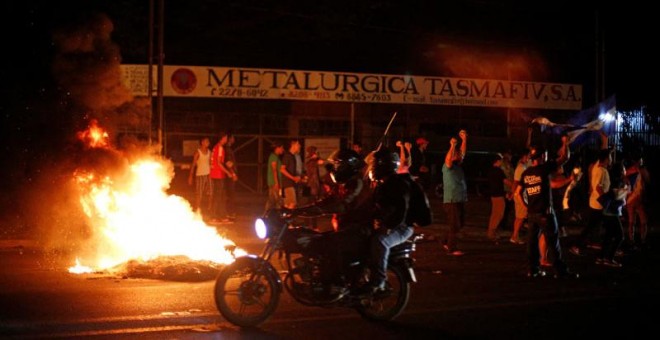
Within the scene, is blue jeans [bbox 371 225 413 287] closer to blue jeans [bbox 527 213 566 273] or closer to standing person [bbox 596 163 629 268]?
blue jeans [bbox 527 213 566 273]

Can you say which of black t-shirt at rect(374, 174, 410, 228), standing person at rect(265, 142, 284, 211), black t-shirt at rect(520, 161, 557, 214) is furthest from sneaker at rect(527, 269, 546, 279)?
standing person at rect(265, 142, 284, 211)

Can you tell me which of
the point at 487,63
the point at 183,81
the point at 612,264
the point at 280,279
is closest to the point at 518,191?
the point at 612,264

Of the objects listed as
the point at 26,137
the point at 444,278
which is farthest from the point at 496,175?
the point at 26,137

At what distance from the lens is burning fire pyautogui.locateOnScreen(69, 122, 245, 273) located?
11055 mm

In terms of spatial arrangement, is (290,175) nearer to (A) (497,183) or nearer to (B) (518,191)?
(A) (497,183)

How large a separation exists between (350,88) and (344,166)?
49.1 feet

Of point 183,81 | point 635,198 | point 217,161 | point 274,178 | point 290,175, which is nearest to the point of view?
point 635,198

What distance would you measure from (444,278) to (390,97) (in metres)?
12.9

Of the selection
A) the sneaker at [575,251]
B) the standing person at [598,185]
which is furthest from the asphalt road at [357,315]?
the sneaker at [575,251]

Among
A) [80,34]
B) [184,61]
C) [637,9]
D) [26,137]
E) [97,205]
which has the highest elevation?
[637,9]

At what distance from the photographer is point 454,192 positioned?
13.2 m

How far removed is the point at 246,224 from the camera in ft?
56.3

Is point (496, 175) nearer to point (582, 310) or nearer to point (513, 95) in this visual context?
point (582, 310)

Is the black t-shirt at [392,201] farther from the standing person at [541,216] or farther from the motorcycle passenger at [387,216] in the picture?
the standing person at [541,216]
